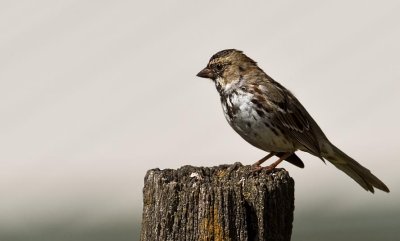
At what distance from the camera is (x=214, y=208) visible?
5.79 metres

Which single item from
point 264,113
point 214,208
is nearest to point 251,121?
point 264,113

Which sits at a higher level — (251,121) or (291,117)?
(291,117)

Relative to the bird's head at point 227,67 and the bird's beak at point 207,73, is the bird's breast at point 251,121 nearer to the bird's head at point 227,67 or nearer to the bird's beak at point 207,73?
the bird's head at point 227,67

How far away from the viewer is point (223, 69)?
958 cm

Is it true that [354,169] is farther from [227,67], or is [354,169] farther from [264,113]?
[227,67]

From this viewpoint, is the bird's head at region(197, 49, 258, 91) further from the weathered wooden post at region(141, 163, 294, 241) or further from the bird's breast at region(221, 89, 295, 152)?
the weathered wooden post at region(141, 163, 294, 241)

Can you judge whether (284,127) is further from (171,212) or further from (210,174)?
(171,212)

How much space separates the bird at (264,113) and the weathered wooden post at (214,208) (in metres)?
2.99

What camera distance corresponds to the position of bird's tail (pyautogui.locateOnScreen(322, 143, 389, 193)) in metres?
9.22

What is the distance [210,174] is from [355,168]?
3.32 meters

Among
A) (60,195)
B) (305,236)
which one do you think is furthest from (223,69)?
(60,195)

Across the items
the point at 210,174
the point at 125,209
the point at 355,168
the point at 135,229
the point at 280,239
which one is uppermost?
the point at 125,209

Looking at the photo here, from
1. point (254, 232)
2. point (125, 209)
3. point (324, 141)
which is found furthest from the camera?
point (125, 209)

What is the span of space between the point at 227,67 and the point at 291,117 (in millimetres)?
707
